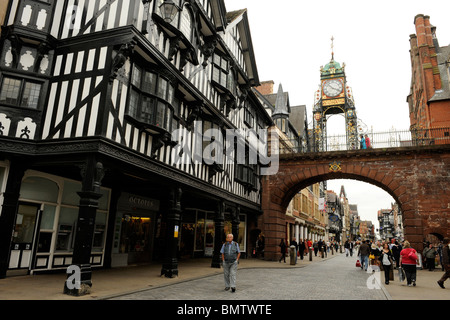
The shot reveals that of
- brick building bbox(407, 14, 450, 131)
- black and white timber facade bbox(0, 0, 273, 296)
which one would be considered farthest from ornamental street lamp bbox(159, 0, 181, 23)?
brick building bbox(407, 14, 450, 131)

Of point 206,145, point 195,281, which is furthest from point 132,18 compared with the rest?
point 195,281

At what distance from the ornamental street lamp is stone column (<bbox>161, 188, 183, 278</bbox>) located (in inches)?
234

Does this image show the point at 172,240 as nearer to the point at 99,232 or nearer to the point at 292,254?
the point at 99,232

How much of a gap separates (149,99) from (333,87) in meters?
26.1

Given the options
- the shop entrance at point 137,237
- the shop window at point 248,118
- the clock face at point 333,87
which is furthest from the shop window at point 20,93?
the clock face at point 333,87

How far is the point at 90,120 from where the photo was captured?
27.3ft

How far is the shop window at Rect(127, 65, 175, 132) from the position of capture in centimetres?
955

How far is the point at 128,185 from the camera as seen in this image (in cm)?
1335

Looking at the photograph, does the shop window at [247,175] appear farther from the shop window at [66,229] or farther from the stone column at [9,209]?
the stone column at [9,209]

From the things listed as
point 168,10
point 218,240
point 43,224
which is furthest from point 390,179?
point 43,224

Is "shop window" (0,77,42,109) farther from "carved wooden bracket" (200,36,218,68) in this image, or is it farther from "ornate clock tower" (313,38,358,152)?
"ornate clock tower" (313,38,358,152)

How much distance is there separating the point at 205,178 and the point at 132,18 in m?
7.26

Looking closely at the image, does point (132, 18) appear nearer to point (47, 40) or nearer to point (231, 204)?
point (47, 40)

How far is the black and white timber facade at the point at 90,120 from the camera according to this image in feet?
27.7
